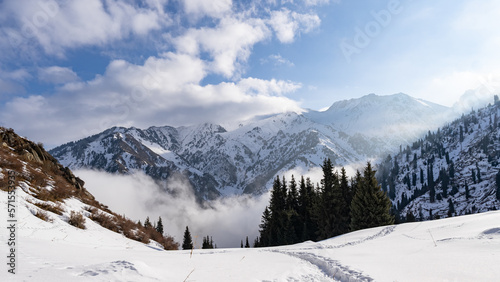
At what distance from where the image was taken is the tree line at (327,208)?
3347cm

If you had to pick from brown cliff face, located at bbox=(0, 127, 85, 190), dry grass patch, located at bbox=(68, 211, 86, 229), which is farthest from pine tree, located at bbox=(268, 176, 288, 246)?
dry grass patch, located at bbox=(68, 211, 86, 229)

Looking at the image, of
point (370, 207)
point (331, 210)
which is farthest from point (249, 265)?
point (331, 210)

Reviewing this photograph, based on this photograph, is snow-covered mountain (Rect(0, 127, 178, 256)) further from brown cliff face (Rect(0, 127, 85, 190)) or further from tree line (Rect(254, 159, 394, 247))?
tree line (Rect(254, 159, 394, 247))

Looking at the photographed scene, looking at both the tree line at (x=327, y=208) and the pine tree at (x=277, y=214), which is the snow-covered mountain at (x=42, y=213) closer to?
the tree line at (x=327, y=208)

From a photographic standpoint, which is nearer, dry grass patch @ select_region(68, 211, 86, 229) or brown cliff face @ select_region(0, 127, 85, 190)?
dry grass patch @ select_region(68, 211, 86, 229)

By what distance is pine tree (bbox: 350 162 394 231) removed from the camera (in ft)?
107

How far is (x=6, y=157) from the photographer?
1703 centimetres

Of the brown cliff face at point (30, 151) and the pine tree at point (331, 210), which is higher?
the brown cliff face at point (30, 151)

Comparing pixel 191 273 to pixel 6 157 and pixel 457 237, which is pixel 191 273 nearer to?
pixel 457 237

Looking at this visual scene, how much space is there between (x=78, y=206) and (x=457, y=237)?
2035cm

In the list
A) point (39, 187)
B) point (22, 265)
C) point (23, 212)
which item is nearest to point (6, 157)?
point (39, 187)

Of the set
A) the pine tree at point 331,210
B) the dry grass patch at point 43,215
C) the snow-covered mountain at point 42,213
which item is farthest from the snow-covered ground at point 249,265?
the pine tree at point 331,210

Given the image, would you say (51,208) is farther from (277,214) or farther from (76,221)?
(277,214)

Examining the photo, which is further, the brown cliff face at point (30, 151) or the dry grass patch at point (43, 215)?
the brown cliff face at point (30, 151)
